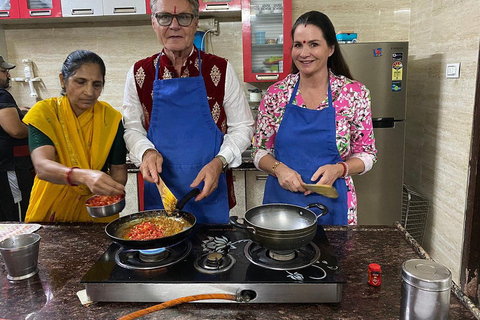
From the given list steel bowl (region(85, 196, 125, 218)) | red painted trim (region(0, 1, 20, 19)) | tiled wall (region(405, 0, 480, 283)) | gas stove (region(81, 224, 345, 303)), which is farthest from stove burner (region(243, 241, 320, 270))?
red painted trim (region(0, 1, 20, 19))

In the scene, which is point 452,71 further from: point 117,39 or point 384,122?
point 117,39

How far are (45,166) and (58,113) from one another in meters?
0.28

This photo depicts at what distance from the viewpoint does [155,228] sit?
1200 mm

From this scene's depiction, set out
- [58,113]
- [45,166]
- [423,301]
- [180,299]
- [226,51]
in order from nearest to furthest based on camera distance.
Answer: [423,301], [180,299], [45,166], [58,113], [226,51]

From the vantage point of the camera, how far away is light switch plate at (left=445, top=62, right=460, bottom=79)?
2443 millimetres

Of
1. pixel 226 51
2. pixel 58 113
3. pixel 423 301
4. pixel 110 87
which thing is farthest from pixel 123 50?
pixel 423 301

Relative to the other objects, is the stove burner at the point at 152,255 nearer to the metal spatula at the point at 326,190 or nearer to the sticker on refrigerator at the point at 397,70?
the metal spatula at the point at 326,190

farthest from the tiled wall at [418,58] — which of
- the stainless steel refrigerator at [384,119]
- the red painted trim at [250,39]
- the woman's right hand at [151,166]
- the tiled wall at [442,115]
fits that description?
the woman's right hand at [151,166]

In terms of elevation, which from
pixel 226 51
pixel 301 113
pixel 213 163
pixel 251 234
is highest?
pixel 226 51

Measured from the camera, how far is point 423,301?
798 mm

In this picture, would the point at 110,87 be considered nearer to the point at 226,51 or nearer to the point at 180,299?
the point at 226,51

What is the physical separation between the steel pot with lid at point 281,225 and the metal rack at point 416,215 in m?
2.00

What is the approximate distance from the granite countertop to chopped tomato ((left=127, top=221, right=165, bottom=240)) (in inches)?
7.5

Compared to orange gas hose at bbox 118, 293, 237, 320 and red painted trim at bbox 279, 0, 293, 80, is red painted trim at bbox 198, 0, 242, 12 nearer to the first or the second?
red painted trim at bbox 279, 0, 293, 80
